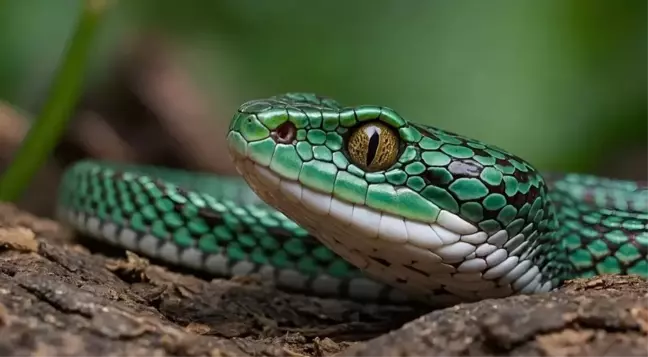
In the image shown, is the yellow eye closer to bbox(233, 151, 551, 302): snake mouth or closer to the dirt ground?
bbox(233, 151, 551, 302): snake mouth

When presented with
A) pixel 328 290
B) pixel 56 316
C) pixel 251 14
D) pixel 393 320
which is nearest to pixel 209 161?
pixel 251 14

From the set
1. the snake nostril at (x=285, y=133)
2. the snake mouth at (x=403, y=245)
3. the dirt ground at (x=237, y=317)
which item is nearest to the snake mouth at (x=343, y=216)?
the snake mouth at (x=403, y=245)

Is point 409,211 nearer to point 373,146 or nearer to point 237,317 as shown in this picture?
point 373,146

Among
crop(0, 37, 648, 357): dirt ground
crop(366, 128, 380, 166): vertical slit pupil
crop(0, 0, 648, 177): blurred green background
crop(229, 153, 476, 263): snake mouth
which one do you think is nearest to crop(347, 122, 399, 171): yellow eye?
crop(366, 128, 380, 166): vertical slit pupil

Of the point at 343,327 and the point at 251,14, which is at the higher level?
the point at 251,14

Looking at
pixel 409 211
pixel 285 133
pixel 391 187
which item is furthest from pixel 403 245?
pixel 285 133

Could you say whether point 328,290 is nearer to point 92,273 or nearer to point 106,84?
point 92,273

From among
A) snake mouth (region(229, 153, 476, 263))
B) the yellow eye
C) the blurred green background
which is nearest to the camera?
snake mouth (region(229, 153, 476, 263))
